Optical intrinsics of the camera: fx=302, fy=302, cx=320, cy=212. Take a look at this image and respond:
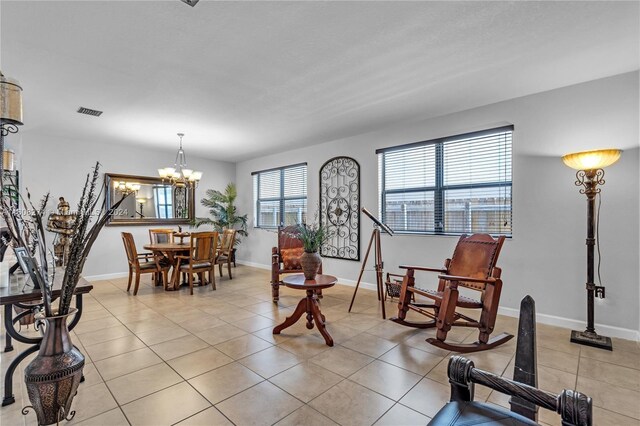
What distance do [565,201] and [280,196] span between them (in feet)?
16.0

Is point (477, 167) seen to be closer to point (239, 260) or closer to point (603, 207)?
point (603, 207)

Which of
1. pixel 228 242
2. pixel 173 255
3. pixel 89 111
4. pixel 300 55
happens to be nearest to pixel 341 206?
pixel 228 242

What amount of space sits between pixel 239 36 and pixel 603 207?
3769mm

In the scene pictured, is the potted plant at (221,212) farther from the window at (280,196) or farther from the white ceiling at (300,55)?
the white ceiling at (300,55)

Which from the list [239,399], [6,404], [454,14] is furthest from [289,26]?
A: [6,404]

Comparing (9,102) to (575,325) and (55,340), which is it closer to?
(55,340)

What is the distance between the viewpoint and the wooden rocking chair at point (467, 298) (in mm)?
2623

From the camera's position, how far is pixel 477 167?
3838 millimetres

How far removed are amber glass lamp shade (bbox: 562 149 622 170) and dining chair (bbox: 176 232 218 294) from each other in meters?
4.57

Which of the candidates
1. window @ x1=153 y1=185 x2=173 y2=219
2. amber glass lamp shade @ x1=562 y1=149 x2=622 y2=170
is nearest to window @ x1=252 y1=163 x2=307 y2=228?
window @ x1=153 y1=185 x2=173 y2=219

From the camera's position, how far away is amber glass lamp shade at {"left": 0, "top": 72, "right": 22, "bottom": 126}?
56.9 inches

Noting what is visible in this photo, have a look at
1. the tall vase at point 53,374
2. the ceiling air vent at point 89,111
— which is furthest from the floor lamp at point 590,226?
the ceiling air vent at point 89,111

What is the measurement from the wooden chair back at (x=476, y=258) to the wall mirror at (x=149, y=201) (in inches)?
207

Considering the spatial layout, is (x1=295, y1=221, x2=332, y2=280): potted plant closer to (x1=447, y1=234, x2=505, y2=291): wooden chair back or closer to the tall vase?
(x1=447, y1=234, x2=505, y2=291): wooden chair back
